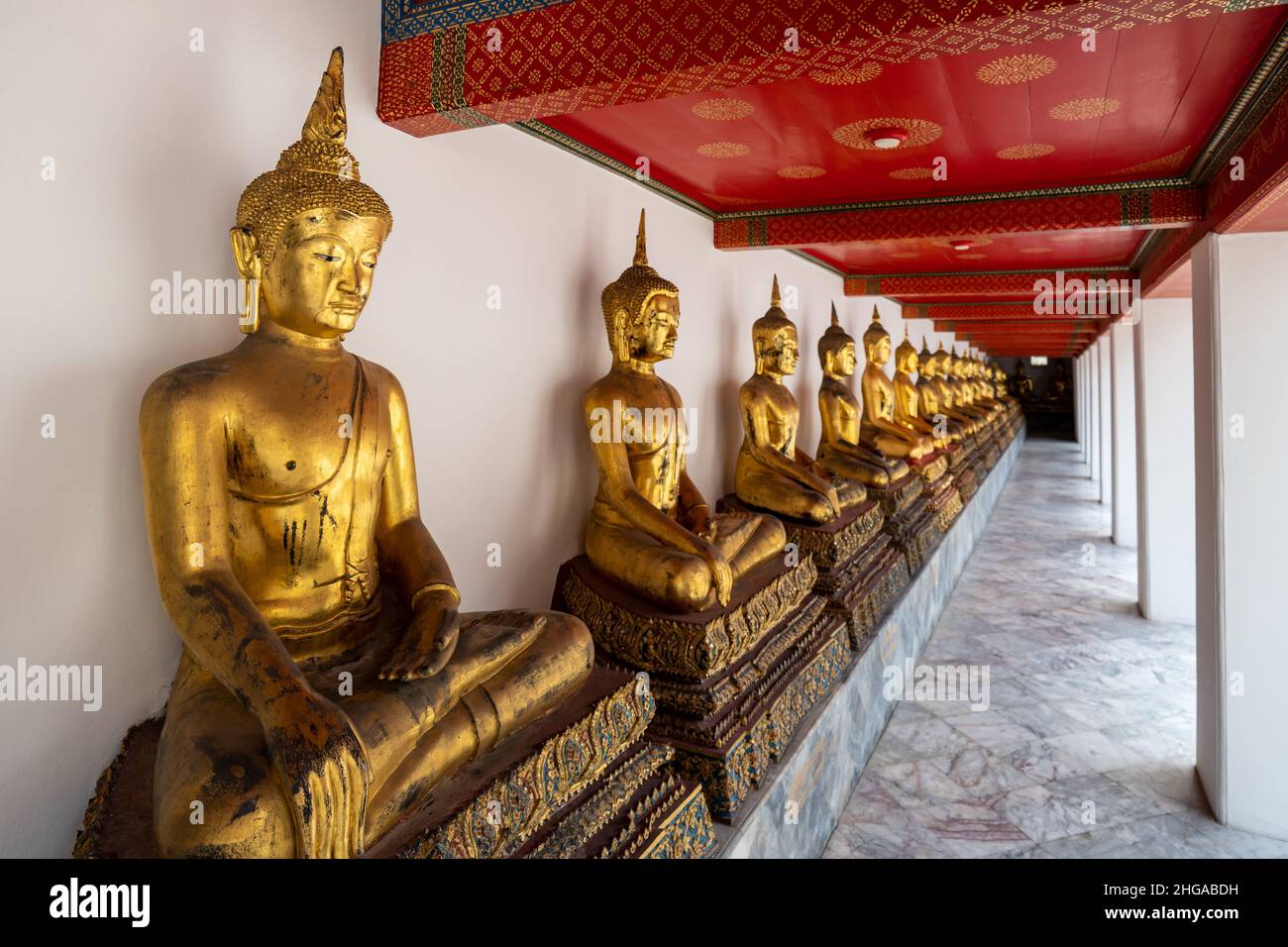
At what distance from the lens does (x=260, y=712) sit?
1466mm

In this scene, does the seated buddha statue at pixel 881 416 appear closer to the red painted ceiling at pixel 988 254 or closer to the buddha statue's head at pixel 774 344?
the red painted ceiling at pixel 988 254

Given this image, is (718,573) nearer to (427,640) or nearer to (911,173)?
(427,640)

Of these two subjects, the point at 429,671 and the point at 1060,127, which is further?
the point at 1060,127

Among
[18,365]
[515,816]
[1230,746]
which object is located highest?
[18,365]

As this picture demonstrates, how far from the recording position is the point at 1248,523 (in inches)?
134

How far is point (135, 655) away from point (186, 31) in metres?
1.53

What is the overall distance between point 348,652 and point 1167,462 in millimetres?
6374

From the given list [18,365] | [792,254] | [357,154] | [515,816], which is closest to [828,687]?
[515,816]

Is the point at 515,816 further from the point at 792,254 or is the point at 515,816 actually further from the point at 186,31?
the point at 792,254

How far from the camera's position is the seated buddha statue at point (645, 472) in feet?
10.1

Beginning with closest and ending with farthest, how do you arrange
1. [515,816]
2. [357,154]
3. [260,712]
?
[260,712] → [515,816] → [357,154]

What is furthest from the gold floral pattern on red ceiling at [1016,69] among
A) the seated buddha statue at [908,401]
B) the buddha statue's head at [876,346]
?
the seated buddha statue at [908,401]

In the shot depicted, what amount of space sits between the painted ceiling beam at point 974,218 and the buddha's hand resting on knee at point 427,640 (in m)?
3.44

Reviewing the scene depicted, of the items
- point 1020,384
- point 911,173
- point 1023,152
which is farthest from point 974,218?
point 1020,384
